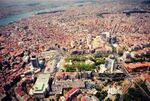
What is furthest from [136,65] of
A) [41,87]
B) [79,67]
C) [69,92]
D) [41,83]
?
[41,87]

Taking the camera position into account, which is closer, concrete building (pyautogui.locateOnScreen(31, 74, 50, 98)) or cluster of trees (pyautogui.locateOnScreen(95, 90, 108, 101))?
cluster of trees (pyautogui.locateOnScreen(95, 90, 108, 101))

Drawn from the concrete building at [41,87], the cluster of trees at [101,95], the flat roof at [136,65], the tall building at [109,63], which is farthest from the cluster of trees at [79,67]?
the cluster of trees at [101,95]

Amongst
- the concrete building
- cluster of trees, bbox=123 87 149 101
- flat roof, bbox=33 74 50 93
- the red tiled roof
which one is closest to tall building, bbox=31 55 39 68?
flat roof, bbox=33 74 50 93

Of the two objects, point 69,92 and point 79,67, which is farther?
point 79,67

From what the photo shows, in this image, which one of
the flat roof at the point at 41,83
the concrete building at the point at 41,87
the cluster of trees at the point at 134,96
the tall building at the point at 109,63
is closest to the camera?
the cluster of trees at the point at 134,96

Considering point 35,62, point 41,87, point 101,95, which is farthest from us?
point 35,62

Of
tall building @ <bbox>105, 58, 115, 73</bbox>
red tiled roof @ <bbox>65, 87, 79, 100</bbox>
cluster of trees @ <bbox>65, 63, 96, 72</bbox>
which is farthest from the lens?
cluster of trees @ <bbox>65, 63, 96, 72</bbox>

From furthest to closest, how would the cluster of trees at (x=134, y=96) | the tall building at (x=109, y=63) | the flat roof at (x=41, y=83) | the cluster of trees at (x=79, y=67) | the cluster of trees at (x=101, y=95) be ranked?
the cluster of trees at (x=79, y=67) → the tall building at (x=109, y=63) → the flat roof at (x=41, y=83) → the cluster of trees at (x=101, y=95) → the cluster of trees at (x=134, y=96)

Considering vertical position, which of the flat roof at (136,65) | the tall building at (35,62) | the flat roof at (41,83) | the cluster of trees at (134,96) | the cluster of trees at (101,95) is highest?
the tall building at (35,62)

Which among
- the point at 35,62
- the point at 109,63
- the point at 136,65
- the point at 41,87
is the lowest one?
the point at 136,65

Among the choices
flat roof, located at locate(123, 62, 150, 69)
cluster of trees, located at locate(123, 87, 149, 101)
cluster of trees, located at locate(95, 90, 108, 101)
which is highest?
flat roof, located at locate(123, 62, 150, 69)

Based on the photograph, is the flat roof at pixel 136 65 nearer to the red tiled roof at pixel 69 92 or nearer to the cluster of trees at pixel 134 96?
the cluster of trees at pixel 134 96

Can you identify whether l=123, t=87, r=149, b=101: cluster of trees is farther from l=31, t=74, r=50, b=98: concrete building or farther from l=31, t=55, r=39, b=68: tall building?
l=31, t=55, r=39, b=68: tall building

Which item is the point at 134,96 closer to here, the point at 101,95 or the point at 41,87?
the point at 101,95
